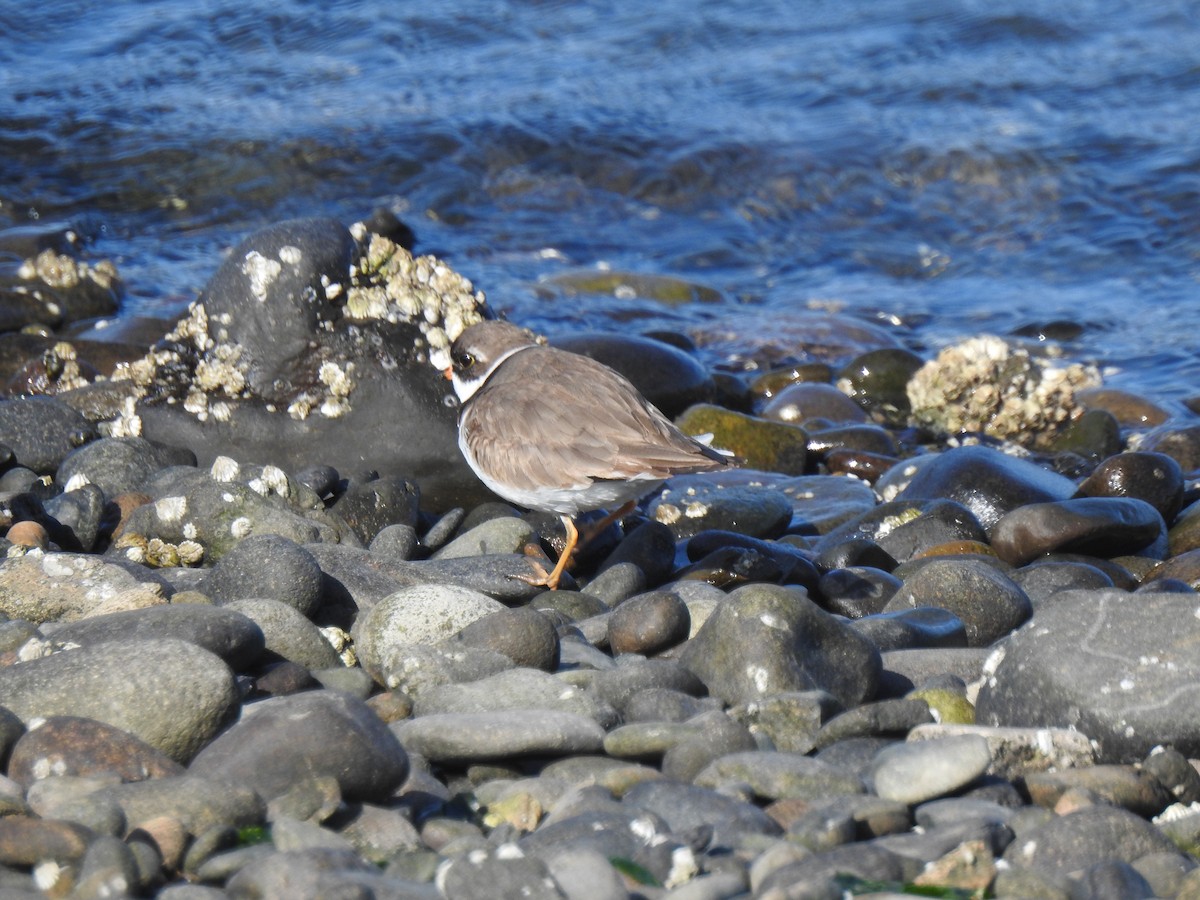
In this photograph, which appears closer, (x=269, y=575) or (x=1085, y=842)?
(x=1085, y=842)

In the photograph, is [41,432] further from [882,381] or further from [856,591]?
[882,381]

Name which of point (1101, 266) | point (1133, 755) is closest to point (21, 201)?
point (1101, 266)

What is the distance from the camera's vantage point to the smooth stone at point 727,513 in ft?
22.0

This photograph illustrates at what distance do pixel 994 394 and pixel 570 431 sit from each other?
4446 millimetres

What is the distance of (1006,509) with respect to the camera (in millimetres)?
6742

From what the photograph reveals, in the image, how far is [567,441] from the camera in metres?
5.64

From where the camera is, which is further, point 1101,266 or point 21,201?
point 21,201

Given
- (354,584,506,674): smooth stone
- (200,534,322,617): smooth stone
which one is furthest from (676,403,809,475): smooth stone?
(200,534,322,617): smooth stone

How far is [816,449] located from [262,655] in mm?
4753

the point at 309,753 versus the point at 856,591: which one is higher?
the point at 309,753

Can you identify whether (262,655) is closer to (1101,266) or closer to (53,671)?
(53,671)

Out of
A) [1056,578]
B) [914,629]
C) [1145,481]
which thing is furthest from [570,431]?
[1145,481]

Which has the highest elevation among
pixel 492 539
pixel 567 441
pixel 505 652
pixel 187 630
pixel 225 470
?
pixel 187 630

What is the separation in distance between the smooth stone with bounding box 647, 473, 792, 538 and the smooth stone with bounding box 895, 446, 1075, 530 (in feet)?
2.64
